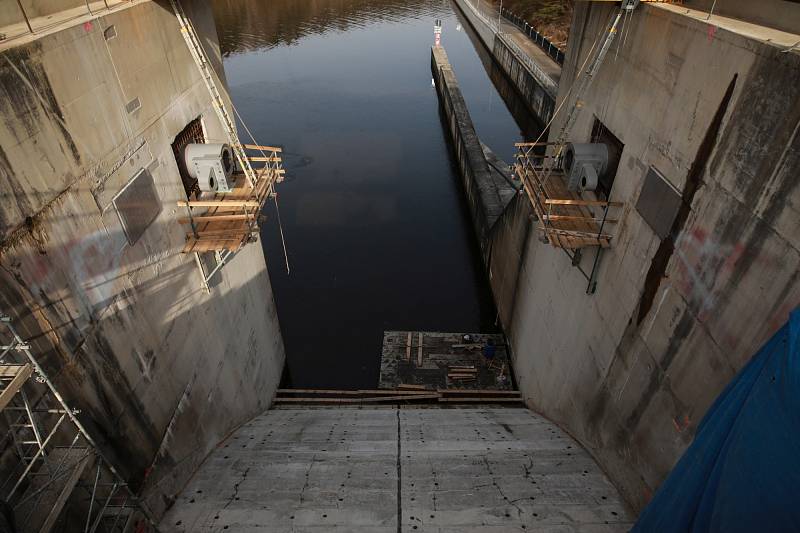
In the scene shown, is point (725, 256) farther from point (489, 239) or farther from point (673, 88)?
point (489, 239)

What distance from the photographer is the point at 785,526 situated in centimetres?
432

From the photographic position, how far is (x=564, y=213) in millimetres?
11820

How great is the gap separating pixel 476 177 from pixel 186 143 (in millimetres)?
20542

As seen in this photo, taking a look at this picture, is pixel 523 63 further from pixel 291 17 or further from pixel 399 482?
pixel 291 17

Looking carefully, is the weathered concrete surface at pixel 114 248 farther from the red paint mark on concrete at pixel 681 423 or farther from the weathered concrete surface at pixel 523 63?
the weathered concrete surface at pixel 523 63

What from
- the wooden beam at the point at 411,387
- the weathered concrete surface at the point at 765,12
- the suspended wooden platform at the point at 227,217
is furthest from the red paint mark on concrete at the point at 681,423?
the wooden beam at the point at 411,387

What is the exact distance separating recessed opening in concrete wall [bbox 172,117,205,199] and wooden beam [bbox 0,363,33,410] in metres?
7.00

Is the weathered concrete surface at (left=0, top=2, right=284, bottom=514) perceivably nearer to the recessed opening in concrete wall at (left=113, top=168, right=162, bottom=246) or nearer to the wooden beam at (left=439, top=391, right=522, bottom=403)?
the recessed opening in concrete wall at (left=113, top=168, right=162, bottom=246)

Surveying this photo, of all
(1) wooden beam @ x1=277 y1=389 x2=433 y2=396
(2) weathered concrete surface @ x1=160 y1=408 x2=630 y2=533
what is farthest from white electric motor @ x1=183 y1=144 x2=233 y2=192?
(1) wooden beam @ x1=277 y1=389 x2=433 y2=396

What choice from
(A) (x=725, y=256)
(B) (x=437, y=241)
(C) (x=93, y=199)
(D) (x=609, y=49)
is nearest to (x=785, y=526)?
(A) (x=725, y=256)

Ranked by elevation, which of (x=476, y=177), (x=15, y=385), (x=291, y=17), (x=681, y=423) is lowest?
(x=476, y=177)

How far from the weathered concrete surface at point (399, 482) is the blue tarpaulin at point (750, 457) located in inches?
177

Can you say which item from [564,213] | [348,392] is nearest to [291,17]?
[348,392]

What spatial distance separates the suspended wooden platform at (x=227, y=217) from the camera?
10.6 metres
